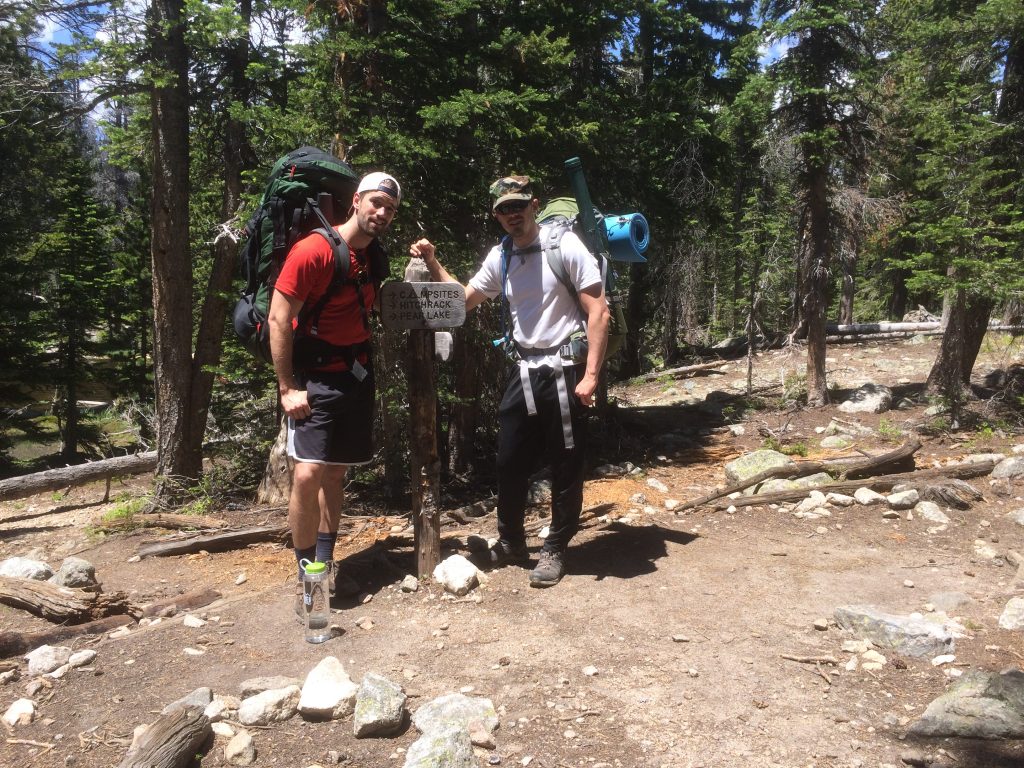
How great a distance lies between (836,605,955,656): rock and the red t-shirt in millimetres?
3206

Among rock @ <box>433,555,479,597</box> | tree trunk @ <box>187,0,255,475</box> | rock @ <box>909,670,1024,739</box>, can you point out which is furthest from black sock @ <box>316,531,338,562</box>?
tree trunk @ <box>187,0,255,475</box>

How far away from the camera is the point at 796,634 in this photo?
3.85 meters

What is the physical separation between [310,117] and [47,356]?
42.9 ft

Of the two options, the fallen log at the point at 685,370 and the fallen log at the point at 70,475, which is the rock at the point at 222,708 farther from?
the fallen log at the point at 685,370

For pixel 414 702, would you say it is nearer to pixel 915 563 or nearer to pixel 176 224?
pixel 915 563

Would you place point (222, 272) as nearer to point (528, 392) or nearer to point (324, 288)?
point (324, 288)

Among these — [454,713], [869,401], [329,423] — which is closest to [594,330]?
[329,423]

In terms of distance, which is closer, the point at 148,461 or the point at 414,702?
the point at 414,702

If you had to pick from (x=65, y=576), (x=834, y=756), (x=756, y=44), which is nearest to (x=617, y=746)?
(x=834, y=756)

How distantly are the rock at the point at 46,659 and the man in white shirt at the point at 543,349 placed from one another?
2.64 m

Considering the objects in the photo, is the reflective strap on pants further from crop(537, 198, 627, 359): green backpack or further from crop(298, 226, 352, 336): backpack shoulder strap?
crop(298, 226, 352, 336): backpack shoulder strap

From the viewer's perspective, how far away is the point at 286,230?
401 centimetres

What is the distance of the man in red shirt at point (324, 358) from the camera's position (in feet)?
12.6

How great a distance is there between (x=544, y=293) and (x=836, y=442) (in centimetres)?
644
